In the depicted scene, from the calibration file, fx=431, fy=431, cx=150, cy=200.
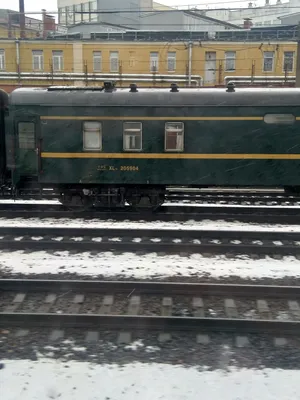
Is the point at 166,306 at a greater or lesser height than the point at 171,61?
lesser

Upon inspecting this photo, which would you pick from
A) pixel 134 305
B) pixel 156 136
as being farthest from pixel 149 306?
pixel 156 136

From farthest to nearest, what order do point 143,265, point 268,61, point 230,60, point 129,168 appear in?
point 230,60, point 268,61, point 129,168, point 143,265

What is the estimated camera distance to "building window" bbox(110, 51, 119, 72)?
108ft

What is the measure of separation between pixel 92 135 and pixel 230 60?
81.0ft

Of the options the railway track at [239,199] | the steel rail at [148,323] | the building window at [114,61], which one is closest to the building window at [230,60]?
the building window at [114,61]

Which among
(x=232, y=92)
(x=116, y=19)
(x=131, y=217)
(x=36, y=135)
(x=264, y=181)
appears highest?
(x=116, y=19)

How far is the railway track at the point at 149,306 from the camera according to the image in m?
5.07

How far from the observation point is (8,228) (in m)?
9.28

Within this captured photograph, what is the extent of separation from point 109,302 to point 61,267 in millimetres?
1744

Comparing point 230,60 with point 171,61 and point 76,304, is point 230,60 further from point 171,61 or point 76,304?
point 76,304

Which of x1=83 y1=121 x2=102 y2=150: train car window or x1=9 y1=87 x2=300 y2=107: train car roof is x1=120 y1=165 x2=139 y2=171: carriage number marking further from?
x1=9 y1=87 x2=300 y2=107: train car roof

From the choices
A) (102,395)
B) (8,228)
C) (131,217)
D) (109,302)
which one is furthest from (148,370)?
(131,217)

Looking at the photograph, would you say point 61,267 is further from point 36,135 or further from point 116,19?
point 116,19

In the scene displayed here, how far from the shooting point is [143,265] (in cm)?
740
